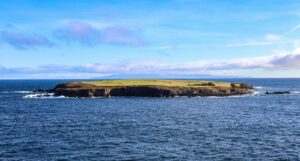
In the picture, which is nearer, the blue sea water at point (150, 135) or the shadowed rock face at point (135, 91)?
the blue sea water at point (150, 135)

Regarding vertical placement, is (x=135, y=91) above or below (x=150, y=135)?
above

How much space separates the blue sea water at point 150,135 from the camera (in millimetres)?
56938

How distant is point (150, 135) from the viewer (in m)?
70.8

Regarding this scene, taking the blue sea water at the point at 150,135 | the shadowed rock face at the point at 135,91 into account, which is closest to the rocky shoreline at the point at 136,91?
the shadowed rock face at the point at 135,91

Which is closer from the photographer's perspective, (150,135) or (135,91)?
(150,135)

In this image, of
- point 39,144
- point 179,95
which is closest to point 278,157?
point 39,144

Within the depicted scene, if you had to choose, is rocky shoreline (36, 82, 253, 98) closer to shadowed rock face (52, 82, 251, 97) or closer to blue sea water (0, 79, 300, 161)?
shadowed rock face (52, 82, 251, 97)

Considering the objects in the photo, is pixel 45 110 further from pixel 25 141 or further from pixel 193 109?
pixel 25 141

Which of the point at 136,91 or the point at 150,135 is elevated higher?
the point at 136,91

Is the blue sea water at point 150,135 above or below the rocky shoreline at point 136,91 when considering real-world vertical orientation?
below

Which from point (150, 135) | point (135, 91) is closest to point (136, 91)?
point (135, 91)

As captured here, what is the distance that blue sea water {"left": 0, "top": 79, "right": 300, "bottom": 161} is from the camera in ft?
187

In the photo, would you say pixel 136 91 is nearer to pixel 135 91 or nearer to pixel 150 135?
pixel 135 91

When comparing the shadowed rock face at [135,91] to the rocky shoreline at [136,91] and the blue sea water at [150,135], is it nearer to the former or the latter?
the rocky shoreline at [136,91]
